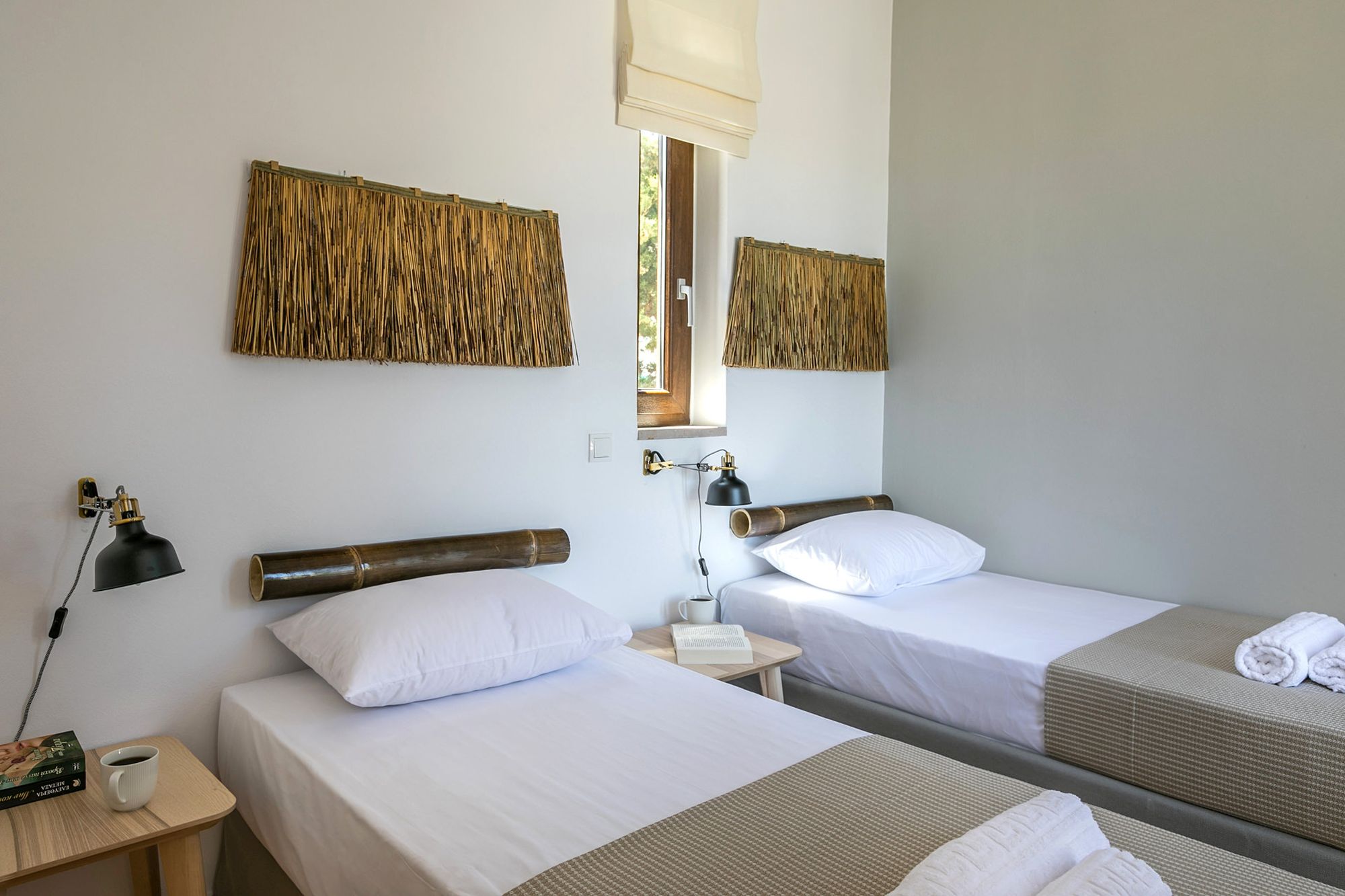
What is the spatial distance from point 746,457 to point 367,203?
1.52m

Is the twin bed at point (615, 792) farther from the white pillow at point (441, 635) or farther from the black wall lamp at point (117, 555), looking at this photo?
the black wall lamp at point (117, 555)

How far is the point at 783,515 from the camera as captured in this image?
120 inches

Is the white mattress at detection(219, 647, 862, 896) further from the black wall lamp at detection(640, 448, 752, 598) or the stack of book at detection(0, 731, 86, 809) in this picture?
the black wall lamp at detection(640, 448, 752, 598)

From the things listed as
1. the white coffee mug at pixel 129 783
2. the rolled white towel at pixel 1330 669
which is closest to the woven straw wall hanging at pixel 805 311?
the rolled white towel at pixel 1330 669

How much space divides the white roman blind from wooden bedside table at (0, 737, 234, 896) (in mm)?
2021

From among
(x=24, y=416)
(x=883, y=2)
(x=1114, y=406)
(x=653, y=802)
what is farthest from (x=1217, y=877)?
(x=883, y=2)

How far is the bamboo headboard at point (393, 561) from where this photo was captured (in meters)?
1.97

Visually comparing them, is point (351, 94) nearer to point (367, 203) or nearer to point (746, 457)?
point (367, 203)

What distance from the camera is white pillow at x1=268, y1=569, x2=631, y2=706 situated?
179cm

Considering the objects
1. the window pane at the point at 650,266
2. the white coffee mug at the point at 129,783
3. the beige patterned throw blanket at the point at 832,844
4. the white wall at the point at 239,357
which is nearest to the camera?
the beige patterned throw blanket at the point at 832,844

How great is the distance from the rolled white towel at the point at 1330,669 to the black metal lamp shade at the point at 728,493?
1483mm

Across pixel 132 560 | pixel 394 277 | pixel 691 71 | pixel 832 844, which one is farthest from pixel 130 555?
pixel 691 71

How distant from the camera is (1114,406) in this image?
2932 mm

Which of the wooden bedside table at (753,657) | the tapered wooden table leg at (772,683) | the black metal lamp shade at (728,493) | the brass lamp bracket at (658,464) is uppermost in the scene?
the brass lamp bracket at (658,464)
